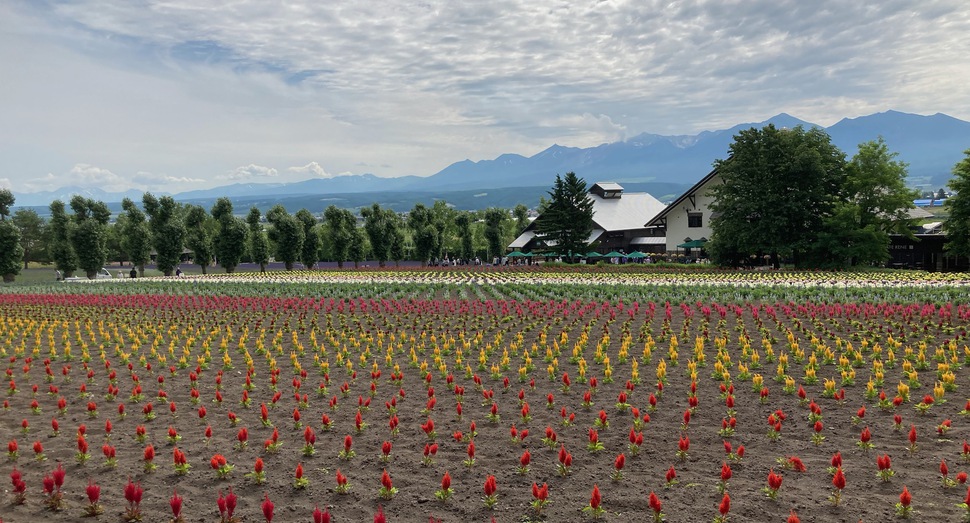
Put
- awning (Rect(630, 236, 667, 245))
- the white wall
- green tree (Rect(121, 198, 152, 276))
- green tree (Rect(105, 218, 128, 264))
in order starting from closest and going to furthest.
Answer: green tree (Rect(121, 198, 152, 276)) < the white wall < awning (Rect(630, 236, 667, 245)) < green tree (Rect(105, 218, 128, 264))

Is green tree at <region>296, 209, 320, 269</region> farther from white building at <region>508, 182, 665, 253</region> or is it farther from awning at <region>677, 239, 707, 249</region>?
awning at <region>677, 239, 707, 249</region>

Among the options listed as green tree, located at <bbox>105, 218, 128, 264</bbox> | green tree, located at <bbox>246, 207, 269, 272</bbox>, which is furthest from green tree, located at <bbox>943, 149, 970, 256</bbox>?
green tree, located at <bbox>105, 218, 128, 264</bbox>

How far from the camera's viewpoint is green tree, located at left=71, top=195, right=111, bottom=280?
163ft

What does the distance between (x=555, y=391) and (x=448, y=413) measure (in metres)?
2.22

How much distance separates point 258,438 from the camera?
9.04 m

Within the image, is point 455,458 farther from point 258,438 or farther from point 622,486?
point 258,438

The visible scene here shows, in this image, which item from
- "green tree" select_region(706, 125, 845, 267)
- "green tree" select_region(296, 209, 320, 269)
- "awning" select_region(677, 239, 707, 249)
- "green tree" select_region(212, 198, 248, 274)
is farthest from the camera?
"green tree" select_region(296, 209, 320, 269)

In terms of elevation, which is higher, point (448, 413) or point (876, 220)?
point (876, 220)

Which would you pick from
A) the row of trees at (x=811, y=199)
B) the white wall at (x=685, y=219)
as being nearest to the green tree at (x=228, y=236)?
the white wall at (x=685, y=219)

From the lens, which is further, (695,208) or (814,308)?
(695,208)

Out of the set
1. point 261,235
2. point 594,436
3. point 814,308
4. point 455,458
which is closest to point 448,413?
point 455,458

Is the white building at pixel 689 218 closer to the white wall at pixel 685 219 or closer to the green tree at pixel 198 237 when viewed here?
the white wall at pixel 685 219

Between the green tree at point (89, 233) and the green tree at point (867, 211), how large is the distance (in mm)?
53350

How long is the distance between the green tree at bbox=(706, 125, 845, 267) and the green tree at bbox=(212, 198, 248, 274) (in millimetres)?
41081
